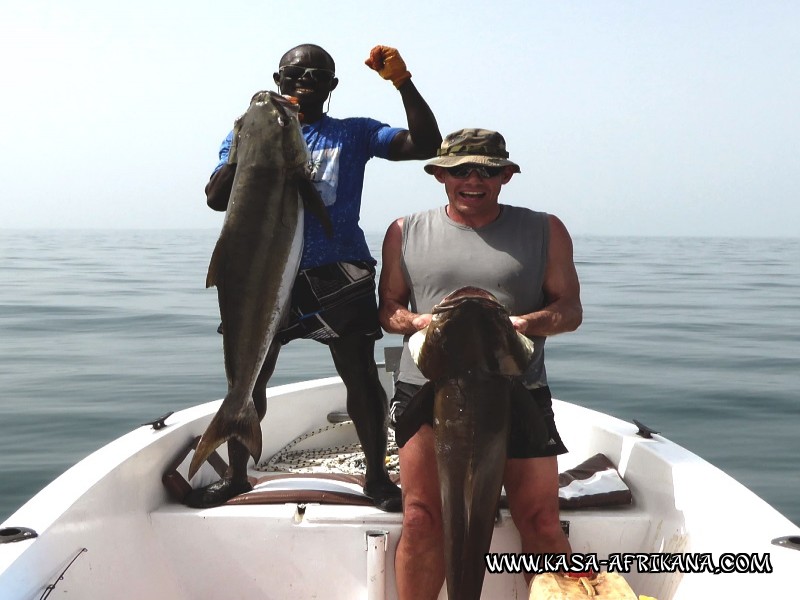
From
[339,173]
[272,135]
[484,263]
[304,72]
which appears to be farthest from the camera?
[339,173]

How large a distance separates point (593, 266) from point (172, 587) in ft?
109

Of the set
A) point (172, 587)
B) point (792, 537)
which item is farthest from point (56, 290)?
point (792, 537)

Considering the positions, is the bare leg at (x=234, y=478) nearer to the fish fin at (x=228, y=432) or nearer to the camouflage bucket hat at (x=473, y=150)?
the fish fin at (x=228, y=432)

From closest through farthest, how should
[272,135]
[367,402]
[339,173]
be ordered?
[272,135], [339,173], [367,402]

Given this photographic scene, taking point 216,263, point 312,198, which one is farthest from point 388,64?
point 216,263

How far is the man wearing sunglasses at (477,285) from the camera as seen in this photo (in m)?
3.66

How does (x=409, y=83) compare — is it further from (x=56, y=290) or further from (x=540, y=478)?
(x=56, y=290)

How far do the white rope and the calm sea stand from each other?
2.44 meters

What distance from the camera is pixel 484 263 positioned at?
385cm

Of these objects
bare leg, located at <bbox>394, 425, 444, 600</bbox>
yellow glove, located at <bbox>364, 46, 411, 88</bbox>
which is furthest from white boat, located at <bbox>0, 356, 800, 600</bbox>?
yellow glove, located at <bbox>364, 46, 411, 88</bbox>

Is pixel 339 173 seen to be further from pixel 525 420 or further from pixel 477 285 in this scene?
pixel 525 420

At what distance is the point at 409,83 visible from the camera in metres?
3.96

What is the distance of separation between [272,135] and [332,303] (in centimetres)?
94

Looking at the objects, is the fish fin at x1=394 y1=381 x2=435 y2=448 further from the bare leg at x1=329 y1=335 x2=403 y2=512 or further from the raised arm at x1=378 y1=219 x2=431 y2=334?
the bare leg at x1=329 y1=335 x2=403 y2=512
